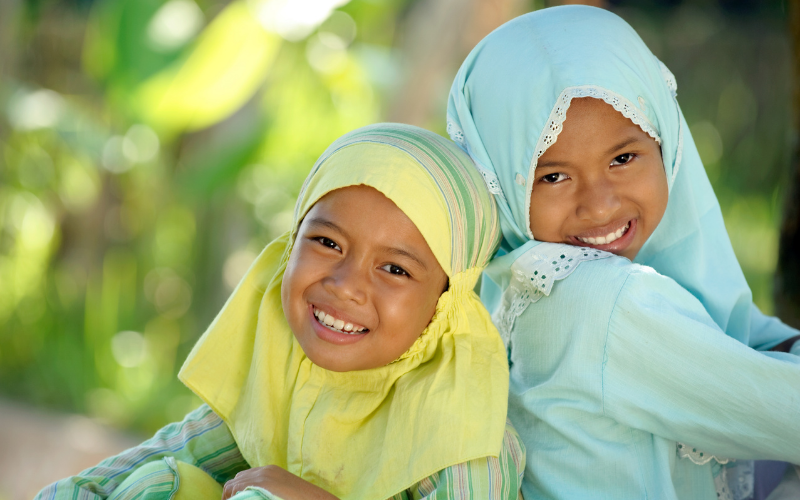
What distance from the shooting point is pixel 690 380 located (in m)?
1.32

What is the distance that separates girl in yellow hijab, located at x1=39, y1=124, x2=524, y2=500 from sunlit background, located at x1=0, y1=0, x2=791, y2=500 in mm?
2476

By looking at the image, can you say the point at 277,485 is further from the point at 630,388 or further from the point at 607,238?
the point at 607,238

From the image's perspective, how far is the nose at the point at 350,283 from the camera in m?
1.36

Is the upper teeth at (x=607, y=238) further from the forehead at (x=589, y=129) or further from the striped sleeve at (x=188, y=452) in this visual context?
the striped sleeve at (x=188, y=452)

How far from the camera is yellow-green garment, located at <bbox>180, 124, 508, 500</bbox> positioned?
136 centimetres

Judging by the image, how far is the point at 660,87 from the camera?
1635 mm

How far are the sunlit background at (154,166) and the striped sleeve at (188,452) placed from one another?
2399 millimetres

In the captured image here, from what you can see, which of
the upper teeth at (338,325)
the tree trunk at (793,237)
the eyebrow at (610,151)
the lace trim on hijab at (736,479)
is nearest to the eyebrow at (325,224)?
the upper teeth at (338,325)

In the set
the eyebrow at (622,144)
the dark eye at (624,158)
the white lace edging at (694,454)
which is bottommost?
the white lace edging at (694,454)

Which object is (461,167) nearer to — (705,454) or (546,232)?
(546,232)

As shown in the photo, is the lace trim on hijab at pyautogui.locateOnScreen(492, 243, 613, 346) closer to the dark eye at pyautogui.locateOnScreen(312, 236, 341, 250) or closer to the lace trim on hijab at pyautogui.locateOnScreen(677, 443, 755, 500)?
the dark eye at pyautogui.locateOnScreen(312, 236, 341, 250)

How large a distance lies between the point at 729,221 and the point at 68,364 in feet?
15.8

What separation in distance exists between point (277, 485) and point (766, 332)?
1.23 meters

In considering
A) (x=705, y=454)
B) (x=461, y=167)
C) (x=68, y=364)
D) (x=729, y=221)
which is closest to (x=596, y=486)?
(x=705, y=454)
